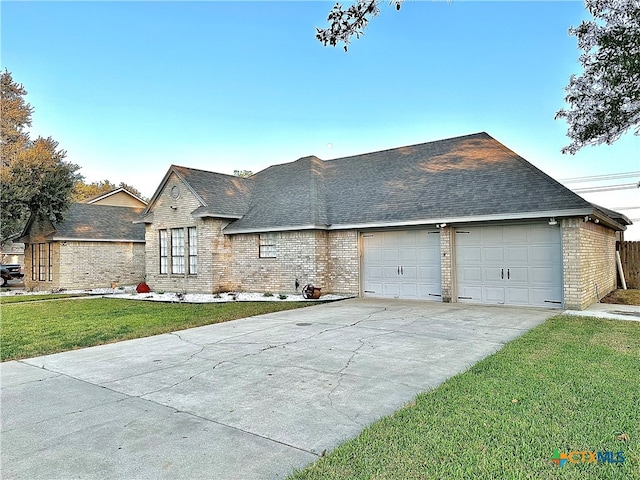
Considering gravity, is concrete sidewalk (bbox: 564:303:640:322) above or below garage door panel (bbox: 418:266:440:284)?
below

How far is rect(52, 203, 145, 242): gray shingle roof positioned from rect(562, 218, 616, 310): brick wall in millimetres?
19794

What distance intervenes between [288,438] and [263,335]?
4.62 meters

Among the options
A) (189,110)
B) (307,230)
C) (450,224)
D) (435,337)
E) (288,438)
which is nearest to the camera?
(288,438)

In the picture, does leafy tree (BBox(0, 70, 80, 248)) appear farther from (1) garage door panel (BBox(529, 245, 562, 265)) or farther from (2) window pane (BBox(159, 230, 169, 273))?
(1) garage door panel (BBox(529, 245, 562, 265))

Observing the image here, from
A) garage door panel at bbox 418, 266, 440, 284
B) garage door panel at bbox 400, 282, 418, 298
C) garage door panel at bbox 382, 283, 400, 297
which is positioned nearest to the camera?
garage door panel at bbox 418, 266, 440, 284

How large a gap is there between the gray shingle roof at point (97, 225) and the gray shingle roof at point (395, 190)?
271 inches

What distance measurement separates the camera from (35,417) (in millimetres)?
4023

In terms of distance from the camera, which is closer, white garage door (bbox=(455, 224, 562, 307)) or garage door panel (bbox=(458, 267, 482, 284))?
white garage door (bbox=(455, 224, 562, 307))

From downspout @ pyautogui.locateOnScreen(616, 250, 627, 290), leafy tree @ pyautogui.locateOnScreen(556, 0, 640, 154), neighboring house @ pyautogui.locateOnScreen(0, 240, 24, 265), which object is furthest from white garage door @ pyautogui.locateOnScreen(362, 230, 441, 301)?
neighboring house @ pyautogui.locateOnScreen(0, 240, 24, 265)

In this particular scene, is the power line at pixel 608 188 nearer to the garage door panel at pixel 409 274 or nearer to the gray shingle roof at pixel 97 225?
the garage door panel at pixel 409 274

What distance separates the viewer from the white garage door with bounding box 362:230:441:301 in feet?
43.3

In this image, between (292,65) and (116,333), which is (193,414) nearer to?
(116,333)

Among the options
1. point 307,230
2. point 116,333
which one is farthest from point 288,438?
point 307,230

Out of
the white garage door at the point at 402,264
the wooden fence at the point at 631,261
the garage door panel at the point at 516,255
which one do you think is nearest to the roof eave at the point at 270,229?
the white garage door at the point at 402,264
